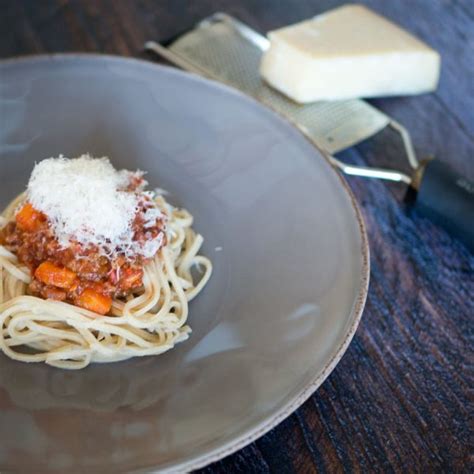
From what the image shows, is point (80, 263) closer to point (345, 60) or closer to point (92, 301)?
point (92, 301)

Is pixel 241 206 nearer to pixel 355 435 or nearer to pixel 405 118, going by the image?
pixel 355 435

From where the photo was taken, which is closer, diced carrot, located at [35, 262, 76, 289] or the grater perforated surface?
diced carrot, located at [35, 262, 76, 289]

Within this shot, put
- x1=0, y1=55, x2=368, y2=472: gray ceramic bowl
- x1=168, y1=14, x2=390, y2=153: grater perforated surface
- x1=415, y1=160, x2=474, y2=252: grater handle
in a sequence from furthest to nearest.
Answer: x1=168, y1=14, x2=390, y2=153: grater perforated surface → x1=415, y1=160, x2=474, y2=252: grater handle → x1=0, y1=55, x2=368, y2=472: gray ceramic bowl

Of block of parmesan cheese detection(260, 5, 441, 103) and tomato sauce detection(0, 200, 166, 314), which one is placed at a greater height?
block of parmesan cheese detection(260, 5, 441, 103)

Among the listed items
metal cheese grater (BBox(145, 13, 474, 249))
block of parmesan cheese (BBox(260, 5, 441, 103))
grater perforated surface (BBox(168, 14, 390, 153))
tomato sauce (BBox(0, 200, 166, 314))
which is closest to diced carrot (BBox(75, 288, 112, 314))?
tomato sauce (BBox(0, 200, 166, 314))

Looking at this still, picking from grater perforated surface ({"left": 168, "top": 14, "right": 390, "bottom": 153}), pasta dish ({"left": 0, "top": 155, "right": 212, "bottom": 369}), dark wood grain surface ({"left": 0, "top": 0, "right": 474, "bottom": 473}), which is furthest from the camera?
grater perforated surface ({"left": 168, "top": 14, "right": 390, "bottom": 153})

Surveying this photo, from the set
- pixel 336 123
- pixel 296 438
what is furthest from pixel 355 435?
pixel 336 123

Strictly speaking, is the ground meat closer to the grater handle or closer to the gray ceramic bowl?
the gray ceramic bowl
